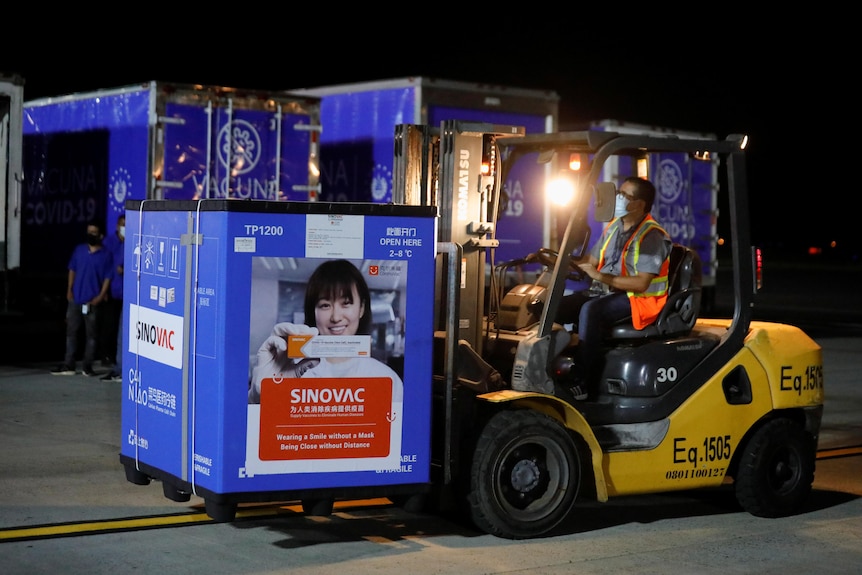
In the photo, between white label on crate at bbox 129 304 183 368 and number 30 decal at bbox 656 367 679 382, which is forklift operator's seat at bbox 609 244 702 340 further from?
white label on crate at bbox 129 304 183 368

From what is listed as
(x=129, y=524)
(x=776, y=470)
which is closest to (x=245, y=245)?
(x=129, y=524)

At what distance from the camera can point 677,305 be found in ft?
26.4

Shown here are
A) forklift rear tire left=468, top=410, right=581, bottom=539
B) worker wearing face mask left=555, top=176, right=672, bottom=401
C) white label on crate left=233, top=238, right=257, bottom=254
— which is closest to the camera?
white label on crate left=233, top=238, right=257, bottom=254

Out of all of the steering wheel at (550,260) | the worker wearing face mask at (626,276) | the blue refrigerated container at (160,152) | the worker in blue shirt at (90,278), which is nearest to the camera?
the worker wearing face mask at (626,276)

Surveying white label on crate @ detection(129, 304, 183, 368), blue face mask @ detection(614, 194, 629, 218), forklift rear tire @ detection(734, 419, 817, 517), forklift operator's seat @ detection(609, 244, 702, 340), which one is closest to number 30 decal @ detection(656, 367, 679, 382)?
forklift operator's seat @ detection(609, 244, 702, 340)

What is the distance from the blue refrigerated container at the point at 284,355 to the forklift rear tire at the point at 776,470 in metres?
2.33

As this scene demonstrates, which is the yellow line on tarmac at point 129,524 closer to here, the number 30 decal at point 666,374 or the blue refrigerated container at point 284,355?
the blue refrigerated container at point 284,355

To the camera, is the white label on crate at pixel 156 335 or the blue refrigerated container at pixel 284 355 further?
the white label on crate at pixel 156 335

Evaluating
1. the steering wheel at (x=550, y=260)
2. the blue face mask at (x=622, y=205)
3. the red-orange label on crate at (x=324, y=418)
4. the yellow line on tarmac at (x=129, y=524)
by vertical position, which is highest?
the blue face mask at (x=622, y=205)

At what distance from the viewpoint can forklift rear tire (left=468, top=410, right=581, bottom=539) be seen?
7125mm

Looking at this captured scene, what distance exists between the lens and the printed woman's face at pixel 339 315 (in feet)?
21.5

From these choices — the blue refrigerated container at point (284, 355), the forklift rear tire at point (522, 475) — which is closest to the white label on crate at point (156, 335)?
the blue refrigerated container at point (284, 355)

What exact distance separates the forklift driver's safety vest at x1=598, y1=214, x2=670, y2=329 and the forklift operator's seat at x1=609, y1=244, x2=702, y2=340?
0.05 meters

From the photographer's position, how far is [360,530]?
297 inches
